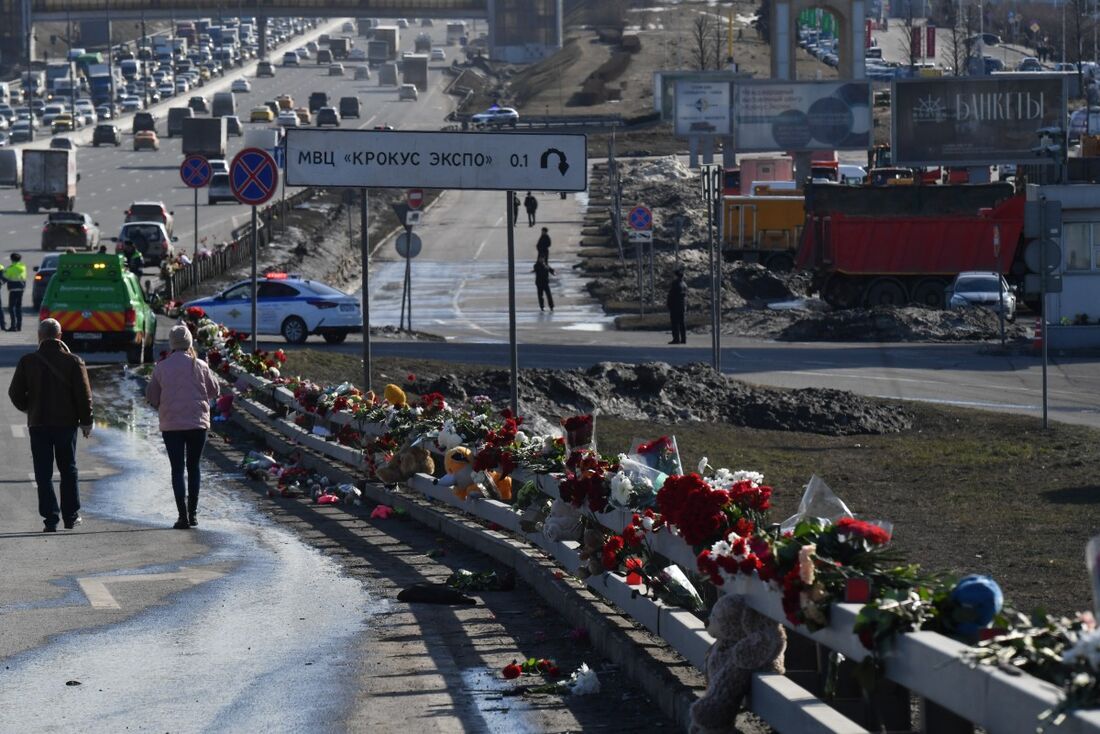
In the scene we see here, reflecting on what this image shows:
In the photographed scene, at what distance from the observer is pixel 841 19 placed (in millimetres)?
77312

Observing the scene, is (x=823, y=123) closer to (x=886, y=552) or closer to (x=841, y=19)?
(x=841, y=19)

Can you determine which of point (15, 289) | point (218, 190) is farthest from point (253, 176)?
point (218, 190)

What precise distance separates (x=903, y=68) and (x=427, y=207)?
51553 millimetres

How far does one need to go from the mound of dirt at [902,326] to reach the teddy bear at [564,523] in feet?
106

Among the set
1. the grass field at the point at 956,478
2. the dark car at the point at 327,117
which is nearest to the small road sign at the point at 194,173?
the grass field at the point at 956,478

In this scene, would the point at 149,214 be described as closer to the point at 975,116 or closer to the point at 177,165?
the point at 975,116

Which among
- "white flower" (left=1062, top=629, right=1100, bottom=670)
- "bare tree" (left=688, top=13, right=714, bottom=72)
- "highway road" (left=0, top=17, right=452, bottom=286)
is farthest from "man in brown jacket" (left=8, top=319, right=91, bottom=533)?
"bare tree" (left=688, top=13, right=714, bottom=72)

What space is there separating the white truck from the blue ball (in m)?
74.7

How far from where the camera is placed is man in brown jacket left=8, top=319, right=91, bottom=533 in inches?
576

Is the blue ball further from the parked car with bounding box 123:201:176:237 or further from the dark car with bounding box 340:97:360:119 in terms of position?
the dark car with bounding box 340:97:360:119

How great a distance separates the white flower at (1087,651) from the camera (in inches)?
183

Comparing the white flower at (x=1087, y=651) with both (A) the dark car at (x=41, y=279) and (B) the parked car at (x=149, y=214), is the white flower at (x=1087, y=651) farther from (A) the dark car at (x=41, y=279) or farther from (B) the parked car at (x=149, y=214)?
(B) the parked car at (x=149, y=214)

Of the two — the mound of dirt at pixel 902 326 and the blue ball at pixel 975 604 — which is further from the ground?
the blue ball at pixel 975 604

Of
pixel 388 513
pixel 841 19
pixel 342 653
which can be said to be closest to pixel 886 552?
pixel 342 653
